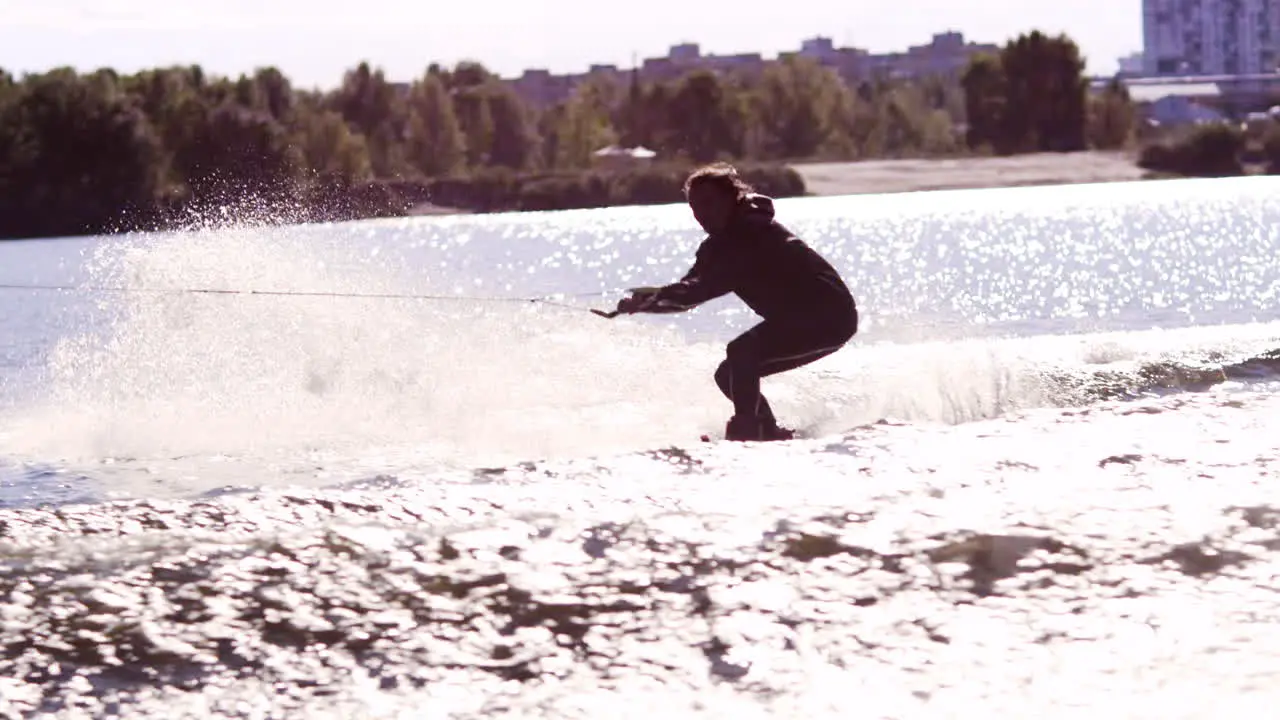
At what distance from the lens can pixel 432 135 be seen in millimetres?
141625

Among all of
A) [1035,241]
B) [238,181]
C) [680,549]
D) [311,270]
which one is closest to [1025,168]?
[238,181]

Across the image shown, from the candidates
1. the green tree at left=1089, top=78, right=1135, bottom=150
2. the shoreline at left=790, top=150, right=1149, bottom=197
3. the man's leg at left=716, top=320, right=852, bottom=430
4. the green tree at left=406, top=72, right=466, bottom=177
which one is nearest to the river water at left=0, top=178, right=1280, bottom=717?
the man's leg at left=716, top=320, right=852, bottom=430

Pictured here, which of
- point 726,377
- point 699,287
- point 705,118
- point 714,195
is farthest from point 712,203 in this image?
point 705,118

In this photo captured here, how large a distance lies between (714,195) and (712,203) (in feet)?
0.18

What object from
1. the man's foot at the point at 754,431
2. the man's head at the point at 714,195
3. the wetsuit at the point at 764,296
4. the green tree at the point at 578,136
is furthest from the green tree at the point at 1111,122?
the man's foot at the point at 754,431

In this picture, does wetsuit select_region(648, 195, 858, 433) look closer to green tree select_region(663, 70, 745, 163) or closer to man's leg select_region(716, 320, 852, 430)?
man's leg select_region(716, 320, 852, 430)

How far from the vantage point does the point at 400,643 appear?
5.60 m

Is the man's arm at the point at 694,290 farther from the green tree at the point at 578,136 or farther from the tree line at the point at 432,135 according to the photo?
the green tree at the point at 578,136

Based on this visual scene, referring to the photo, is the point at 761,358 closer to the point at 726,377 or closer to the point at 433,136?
the point at 726,377

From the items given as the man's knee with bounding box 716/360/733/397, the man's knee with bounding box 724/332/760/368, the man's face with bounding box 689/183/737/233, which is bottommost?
the man's knee with bounding box 716/360/733/397

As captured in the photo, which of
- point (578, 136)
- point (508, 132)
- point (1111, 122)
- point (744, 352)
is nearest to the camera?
point (744, 352)

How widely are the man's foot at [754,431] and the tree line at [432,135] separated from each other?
9473 cm

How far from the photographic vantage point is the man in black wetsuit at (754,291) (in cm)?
1021

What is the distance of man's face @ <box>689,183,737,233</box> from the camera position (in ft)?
33.3
